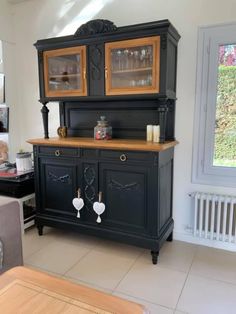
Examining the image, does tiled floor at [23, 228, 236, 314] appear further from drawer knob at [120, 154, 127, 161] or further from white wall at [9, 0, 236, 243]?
drawer knob at [120, 154, 127, 161]

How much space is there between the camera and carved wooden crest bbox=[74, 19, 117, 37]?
2303 mm

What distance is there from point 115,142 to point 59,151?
60cm

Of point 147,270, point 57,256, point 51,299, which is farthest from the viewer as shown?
point 57,256

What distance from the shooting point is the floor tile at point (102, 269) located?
211 cm

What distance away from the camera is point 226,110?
8.09ft

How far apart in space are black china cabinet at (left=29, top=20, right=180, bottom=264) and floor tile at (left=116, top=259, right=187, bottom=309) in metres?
0.14

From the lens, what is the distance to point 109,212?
8.06 ft

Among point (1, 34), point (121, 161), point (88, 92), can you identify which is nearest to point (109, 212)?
point (121, 161)

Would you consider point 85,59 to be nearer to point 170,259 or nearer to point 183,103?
point 183,103

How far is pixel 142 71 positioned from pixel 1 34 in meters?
1.97

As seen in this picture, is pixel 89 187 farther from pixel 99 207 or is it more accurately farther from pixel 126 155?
pixel 126 155

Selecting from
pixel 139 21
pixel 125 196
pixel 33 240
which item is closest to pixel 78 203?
pixel 125 196

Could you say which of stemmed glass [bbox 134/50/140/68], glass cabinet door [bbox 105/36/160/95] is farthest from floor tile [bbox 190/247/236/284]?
stemmed glass [bbox 134/50/140/68]

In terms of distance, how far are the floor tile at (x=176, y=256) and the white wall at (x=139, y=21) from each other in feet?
0.52
